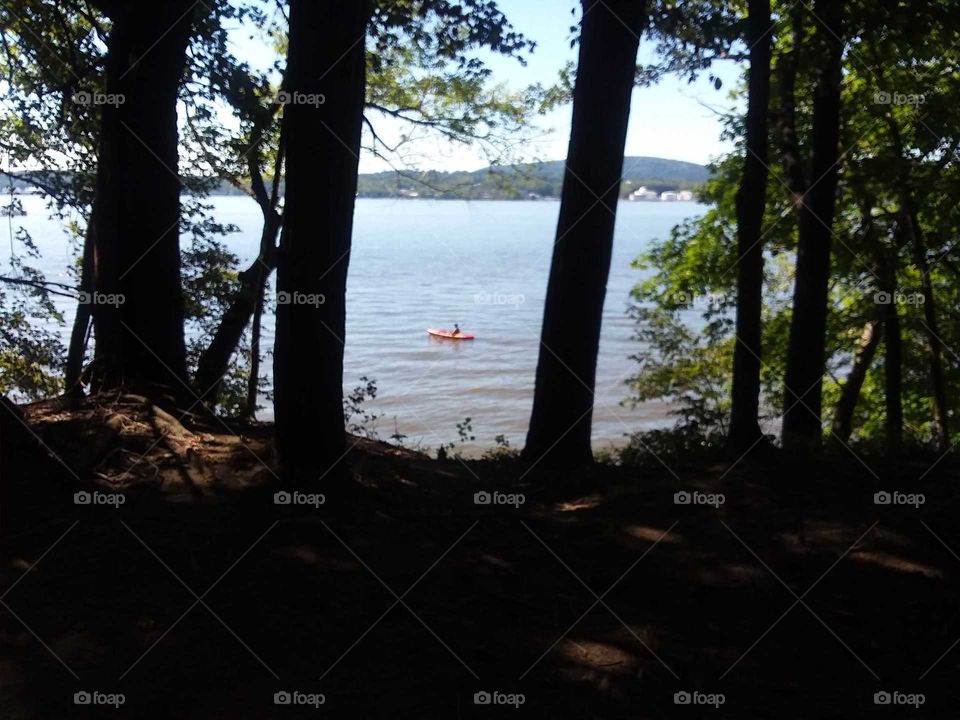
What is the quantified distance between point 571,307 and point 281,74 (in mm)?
7081

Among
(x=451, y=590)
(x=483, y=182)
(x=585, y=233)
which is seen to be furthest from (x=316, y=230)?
(x=483, y=182)

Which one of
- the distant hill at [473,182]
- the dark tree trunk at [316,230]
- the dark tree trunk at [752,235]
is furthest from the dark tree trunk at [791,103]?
the dark tree trunk at [316,230]

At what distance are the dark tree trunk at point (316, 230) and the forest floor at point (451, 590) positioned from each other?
1.40ft

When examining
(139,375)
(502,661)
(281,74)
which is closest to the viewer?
(502,661)

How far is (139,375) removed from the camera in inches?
277

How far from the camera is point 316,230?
5406mm

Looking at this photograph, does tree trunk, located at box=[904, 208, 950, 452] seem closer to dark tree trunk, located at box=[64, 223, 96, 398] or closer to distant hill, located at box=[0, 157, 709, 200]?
distant hill, located at box=[0, 157, 709, 200]

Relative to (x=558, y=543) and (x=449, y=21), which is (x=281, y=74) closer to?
(x=449, y=21)

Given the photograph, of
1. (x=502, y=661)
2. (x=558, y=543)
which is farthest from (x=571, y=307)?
(x=502, y=661)

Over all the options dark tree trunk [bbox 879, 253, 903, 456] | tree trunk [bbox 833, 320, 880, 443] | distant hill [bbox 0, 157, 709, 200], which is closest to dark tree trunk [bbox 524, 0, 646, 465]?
distant hill [bbox 0, 157, 709, 200]

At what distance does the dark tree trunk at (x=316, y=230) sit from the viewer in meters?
5.29

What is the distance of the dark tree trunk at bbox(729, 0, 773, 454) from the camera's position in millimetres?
6617

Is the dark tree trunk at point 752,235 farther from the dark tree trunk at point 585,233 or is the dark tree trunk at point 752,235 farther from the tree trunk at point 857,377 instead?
the tree trunk at point 857,377

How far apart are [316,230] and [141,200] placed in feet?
7.96
